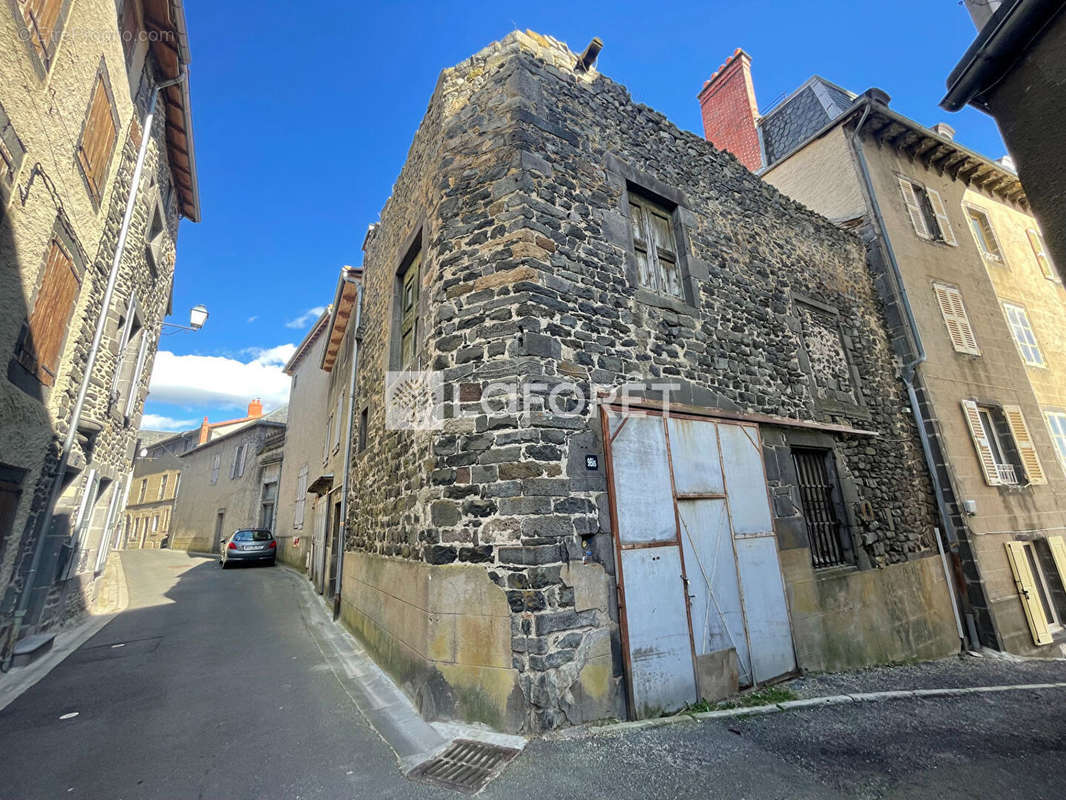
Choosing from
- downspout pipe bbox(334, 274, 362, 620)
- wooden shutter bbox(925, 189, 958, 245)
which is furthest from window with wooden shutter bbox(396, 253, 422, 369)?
wooden shutter bbox(925, 189, 958, 245)

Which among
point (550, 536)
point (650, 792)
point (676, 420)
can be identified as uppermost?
point (676, 420)

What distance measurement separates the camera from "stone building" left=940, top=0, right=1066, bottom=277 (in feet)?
13.6

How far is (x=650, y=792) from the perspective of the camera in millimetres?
2789

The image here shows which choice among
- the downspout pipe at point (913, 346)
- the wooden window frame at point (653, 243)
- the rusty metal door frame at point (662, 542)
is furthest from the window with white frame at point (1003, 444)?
the wooden window frame at point (653, 243)

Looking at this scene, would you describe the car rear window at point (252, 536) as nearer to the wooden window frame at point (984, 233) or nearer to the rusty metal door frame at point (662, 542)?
the rusty metal door frame at point (662, 542)

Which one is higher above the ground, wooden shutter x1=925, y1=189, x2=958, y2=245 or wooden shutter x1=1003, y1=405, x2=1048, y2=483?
wooden shutter x1=925, y1=189, x2=958, y2=245

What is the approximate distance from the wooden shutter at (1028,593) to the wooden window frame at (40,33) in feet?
47.4

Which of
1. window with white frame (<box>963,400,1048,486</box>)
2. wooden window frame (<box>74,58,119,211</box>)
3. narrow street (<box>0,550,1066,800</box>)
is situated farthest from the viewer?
window with white frame (<box>963,400,1048,486</box>)

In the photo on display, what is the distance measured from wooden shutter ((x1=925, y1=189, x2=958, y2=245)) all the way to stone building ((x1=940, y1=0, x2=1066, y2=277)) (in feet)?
22.8

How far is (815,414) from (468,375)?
5339 millimetres

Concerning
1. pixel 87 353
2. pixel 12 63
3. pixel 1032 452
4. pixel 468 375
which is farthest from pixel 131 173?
pixel 1032 452

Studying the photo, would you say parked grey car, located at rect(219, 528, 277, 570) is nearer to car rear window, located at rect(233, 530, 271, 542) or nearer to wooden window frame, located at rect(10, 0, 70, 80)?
car rear window, located at rect(233, 530, 271, 542)

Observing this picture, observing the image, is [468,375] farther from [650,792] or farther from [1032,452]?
[1032,452]

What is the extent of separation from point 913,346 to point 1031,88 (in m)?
5.20
